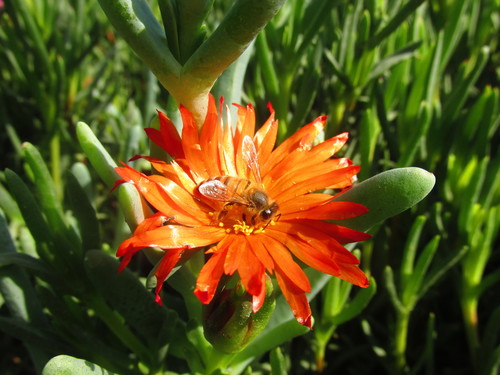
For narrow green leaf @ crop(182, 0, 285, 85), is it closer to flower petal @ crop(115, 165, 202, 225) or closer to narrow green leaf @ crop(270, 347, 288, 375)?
flower petal @ crop(115, 165, 202, 225)

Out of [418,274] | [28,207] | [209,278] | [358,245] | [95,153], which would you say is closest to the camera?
[209,278]

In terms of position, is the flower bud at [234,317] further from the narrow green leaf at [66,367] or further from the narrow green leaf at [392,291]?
the narrow green leaf at [392,291]

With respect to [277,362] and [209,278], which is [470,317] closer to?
[277,362]

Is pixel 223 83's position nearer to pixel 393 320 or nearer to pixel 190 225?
pixel 190 225

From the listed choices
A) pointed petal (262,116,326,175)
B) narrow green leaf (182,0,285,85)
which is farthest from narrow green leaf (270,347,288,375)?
narrow green leaf (182,0,285,85)

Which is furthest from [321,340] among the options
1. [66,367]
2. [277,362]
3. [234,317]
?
[66,367]

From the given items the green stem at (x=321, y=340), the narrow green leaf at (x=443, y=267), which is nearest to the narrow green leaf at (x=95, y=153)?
the green stem at (x=321, y=340)
